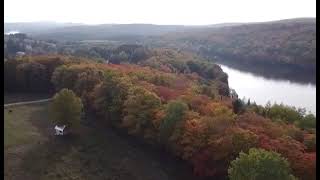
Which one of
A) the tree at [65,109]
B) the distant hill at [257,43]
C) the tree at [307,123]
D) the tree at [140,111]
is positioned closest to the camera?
the tree at [307,123]

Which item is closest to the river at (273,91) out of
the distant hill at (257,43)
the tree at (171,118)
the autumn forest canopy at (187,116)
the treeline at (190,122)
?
the autumn forest canopy at (187,116)

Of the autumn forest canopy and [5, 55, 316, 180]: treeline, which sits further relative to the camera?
[5, 55, 316, 180]: treeline

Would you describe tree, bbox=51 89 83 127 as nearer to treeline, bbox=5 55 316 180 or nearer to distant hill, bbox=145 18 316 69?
treeline, bbox=5 55 316 180

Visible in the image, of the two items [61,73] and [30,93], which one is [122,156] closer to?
[30,93]

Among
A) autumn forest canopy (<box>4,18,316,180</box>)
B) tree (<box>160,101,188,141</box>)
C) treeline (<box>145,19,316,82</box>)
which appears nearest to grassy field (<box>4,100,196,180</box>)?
autumn forest canopy (<box>4,18,316,180</box>)

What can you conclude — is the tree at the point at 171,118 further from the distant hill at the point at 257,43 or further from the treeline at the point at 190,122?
the distant hill at the point at 257,43
